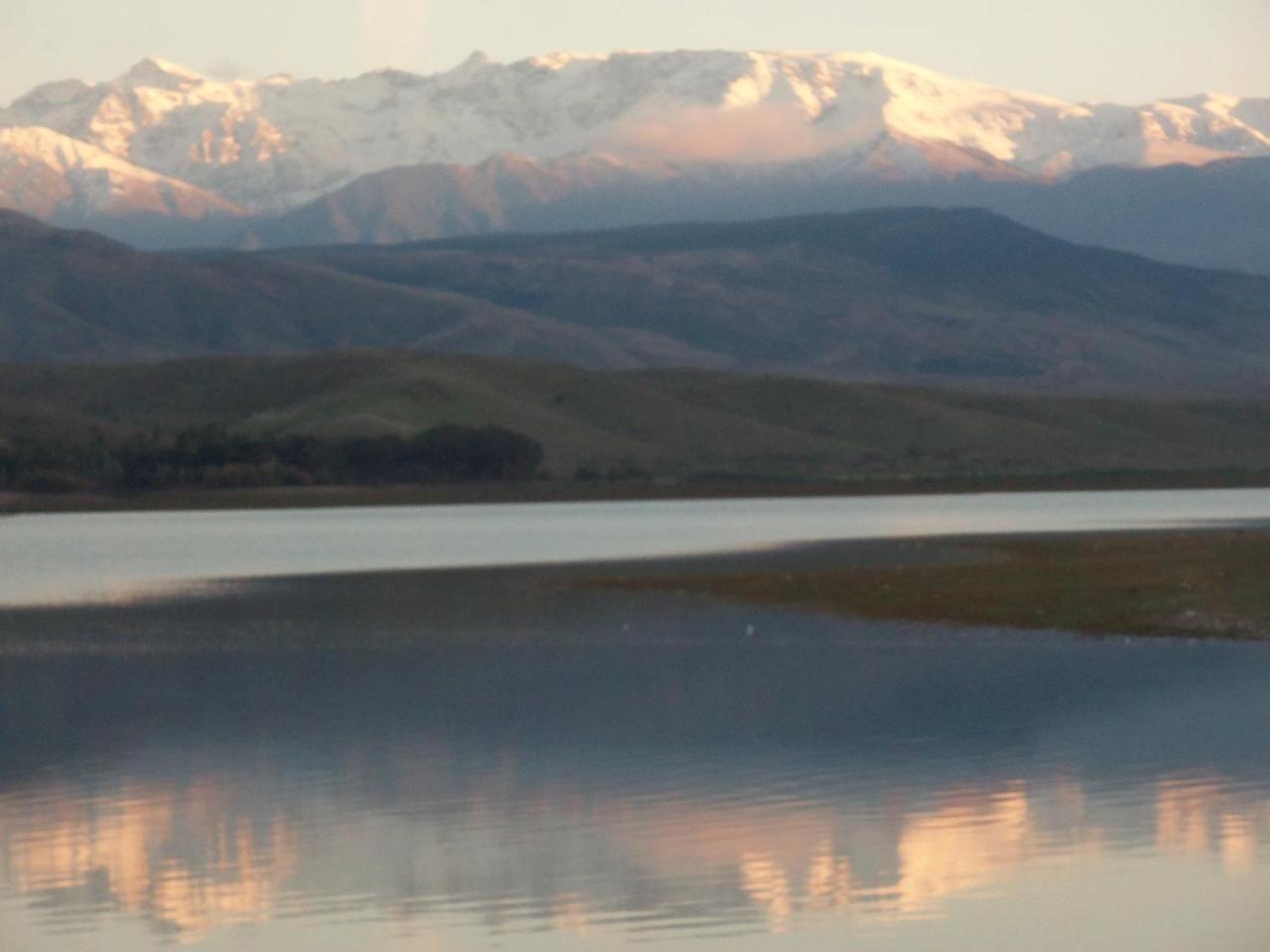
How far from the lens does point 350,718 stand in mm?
42594

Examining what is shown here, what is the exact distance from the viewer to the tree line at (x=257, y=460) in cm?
16000

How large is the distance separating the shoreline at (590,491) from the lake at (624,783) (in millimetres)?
92505

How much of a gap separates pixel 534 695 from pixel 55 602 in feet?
93.4

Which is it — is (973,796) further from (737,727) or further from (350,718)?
(350,718)

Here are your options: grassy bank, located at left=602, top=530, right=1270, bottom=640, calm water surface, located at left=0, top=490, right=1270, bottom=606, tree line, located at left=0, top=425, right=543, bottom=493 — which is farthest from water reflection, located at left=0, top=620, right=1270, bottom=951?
tree line, located at left=0, top=425, right=543, bottom=493

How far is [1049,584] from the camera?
6469cm

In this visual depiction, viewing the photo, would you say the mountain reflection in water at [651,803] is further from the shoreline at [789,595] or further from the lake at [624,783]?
the shoreline at [789,595]

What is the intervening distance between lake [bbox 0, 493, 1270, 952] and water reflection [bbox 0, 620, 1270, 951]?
78 mm

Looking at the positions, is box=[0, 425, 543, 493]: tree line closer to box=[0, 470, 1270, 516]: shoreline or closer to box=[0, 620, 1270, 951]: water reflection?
box=[0, 470, 1270, 516]: shoreline

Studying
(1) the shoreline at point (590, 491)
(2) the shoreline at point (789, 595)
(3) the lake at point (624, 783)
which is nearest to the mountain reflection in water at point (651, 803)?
(3) the lake at point (624, 783)

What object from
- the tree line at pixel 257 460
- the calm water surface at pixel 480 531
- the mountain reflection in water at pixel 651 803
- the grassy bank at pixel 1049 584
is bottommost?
the mountain reflection in water at pixel 651 803

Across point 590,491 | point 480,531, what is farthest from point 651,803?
point 590,491

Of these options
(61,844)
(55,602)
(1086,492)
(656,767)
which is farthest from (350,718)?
(1086,492)

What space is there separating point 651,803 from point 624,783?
1721 millimetres
